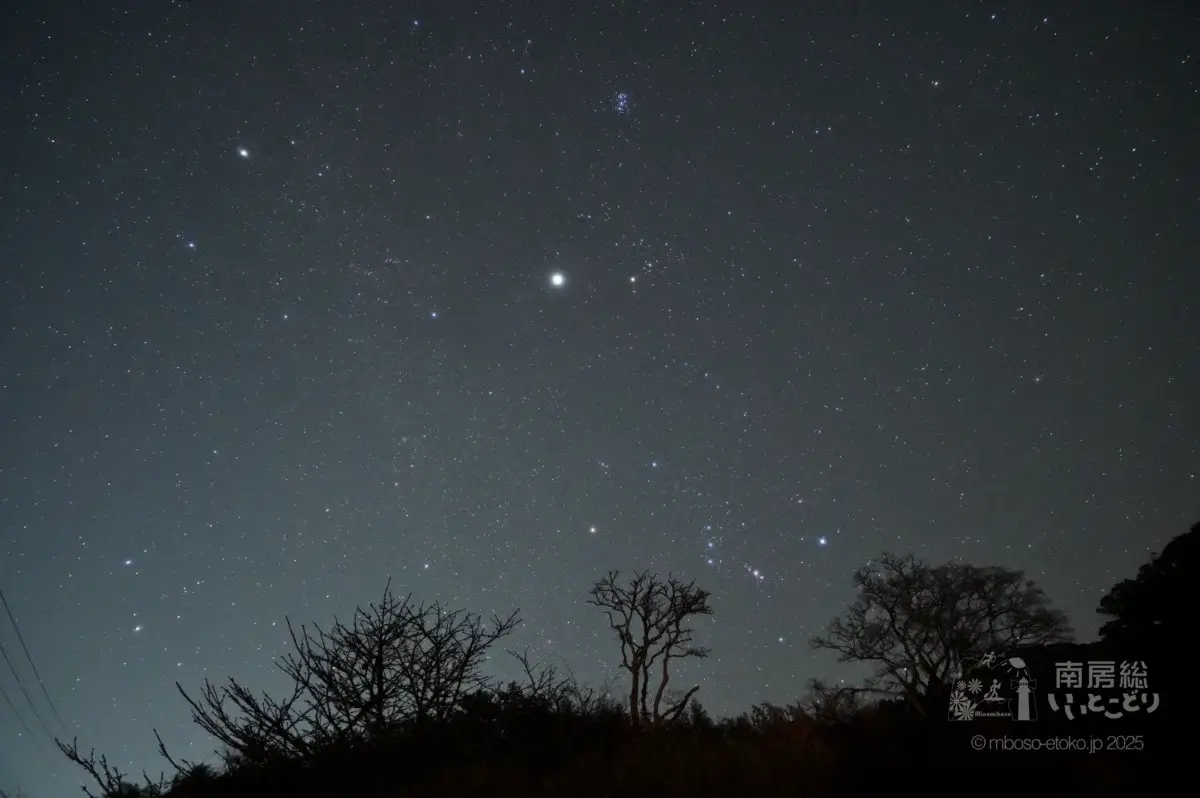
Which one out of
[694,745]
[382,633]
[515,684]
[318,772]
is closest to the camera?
[318,772]

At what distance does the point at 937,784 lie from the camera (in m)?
5.55

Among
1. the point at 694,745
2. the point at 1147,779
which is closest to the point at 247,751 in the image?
the point at 694,745

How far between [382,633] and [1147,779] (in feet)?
26.8

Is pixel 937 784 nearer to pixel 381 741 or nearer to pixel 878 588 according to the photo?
pixel 381 741

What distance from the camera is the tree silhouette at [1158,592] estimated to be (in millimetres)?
14766
